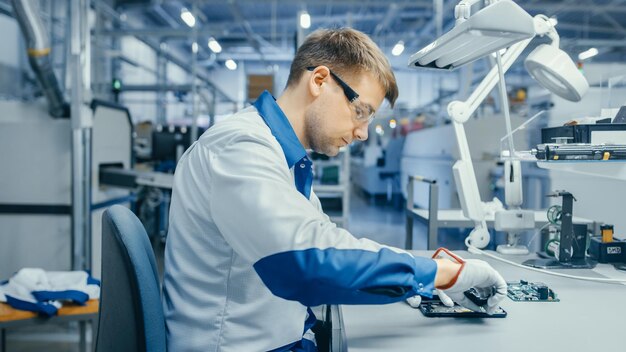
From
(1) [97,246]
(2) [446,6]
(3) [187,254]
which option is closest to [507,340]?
(3) [187,254]

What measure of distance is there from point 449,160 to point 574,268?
4.16m

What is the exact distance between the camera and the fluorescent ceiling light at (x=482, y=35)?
101 cm

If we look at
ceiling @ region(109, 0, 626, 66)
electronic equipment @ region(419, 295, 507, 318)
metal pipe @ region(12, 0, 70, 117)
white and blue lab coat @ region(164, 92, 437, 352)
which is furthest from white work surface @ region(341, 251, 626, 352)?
ceiling @ region(109, 0, 626, 66)

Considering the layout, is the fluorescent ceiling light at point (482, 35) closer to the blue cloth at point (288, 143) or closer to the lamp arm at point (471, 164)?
the lamp arm at point (471, 164)

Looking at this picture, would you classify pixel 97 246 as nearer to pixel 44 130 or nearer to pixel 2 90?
pixel 44 130

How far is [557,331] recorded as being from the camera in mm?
930

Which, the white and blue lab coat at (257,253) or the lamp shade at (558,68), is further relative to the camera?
the lamp shade at (558,68)

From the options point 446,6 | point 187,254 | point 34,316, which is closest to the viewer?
point 187,254

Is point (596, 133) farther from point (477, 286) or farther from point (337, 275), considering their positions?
point (337, 275)

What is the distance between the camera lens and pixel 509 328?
0.95 m

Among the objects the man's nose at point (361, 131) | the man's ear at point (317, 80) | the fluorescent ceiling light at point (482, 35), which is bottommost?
the man's nose at point (361, 131)

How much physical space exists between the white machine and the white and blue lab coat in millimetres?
501

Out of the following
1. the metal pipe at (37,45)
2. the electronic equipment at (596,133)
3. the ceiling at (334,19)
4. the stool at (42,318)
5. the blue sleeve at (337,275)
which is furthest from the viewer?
the ceiling at (334,19)

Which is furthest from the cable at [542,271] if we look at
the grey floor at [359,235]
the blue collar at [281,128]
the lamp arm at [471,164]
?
the grey floor at [359,235]
